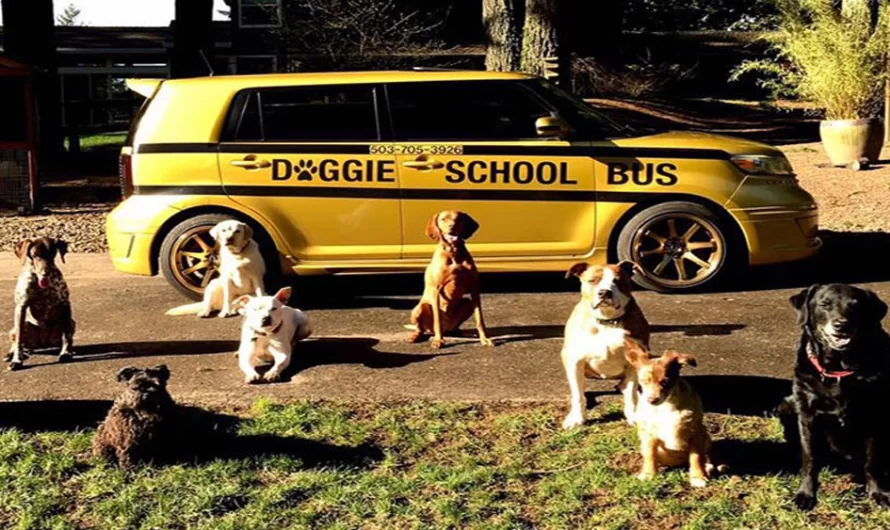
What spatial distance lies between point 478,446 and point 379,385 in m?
1.12

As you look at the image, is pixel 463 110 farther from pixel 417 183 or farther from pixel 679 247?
pixel 679 247

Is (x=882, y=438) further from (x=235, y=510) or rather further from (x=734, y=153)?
(x=734, y=153)

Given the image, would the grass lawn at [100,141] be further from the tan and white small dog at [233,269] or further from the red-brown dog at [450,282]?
the red-brown dog at [450,282]

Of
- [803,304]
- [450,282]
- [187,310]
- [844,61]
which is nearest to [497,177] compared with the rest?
[450,282]

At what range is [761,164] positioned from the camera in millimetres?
8250

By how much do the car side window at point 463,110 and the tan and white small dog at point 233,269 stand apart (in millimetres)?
1473

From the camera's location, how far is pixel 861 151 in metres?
14.1

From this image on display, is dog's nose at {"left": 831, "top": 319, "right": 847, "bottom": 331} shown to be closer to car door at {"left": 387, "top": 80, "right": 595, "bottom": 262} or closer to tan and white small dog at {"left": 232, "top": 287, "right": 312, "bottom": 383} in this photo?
tan and white small dog at {"left": 232, "top": 287, "right": 312, "bottom": 383}

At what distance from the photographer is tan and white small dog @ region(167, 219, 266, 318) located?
734 centimetres

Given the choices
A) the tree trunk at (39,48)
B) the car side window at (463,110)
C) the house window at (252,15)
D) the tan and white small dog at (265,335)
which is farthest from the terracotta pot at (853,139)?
the house window at (252,15)

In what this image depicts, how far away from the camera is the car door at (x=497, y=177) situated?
8023mm

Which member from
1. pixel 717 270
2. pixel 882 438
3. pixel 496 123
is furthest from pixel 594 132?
pixel 882 438

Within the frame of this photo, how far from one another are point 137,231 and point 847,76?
10.2 m

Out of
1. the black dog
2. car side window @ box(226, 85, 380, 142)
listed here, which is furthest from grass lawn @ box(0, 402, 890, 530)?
car side window @ box(226, 85, 380, 142)
